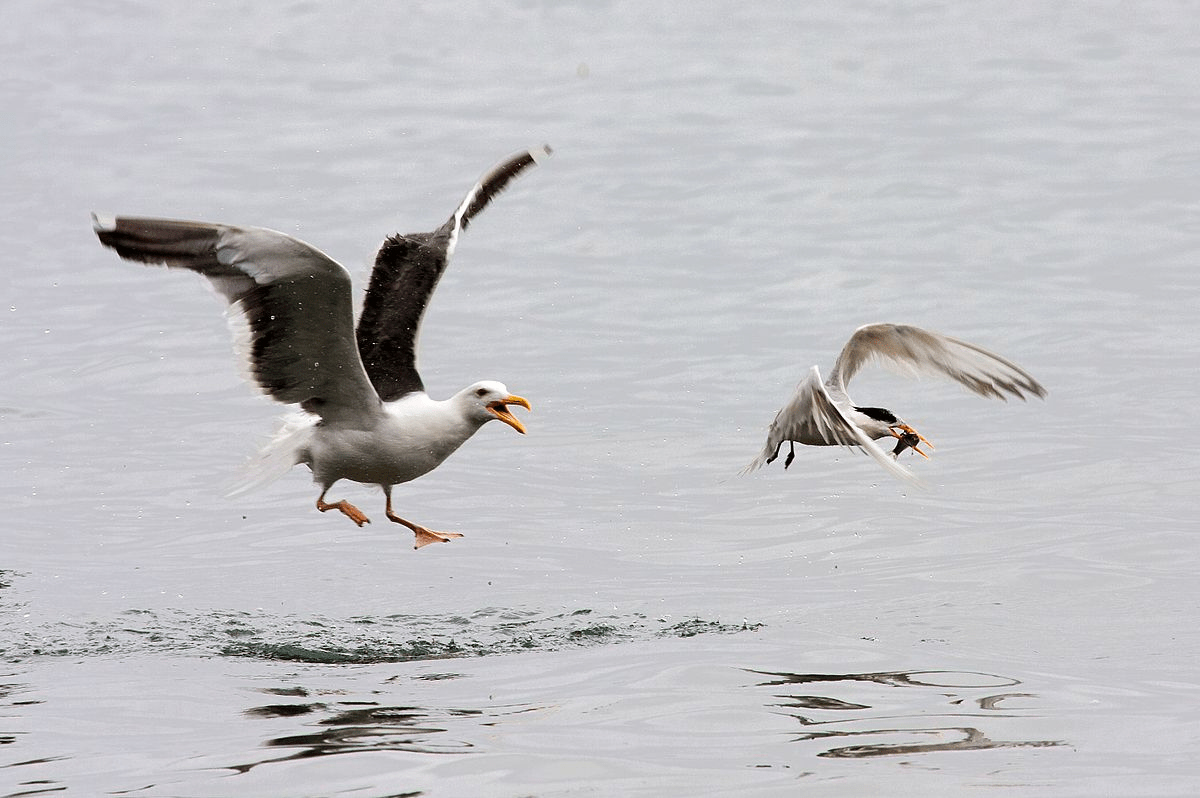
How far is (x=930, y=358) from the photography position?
36.5ft

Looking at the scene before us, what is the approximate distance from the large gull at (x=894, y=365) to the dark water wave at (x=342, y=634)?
4.29ft

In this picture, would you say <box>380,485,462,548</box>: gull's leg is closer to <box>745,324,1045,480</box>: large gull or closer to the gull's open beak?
the gull's open beak

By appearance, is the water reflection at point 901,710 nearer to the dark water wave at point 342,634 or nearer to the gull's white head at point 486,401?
the dark water wave at point 342,634

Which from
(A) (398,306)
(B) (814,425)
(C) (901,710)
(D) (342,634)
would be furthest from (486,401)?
(C) (901,710)

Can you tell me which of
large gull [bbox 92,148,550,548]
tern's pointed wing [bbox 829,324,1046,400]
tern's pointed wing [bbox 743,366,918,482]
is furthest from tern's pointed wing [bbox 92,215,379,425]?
tern's pointed wing [bbox 829,324,1046,400]

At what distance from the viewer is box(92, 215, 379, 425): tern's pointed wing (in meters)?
8.34

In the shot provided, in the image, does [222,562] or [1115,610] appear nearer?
[1115,610]

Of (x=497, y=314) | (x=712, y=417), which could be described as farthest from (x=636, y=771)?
(x=497, y=314)

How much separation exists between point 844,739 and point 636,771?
90 cm

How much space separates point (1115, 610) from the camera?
10.2 metres

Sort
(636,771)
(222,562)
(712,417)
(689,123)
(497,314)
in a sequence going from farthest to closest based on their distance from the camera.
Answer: (689,123)
(497,314)
(712,417)
(222,562)
(636,771)

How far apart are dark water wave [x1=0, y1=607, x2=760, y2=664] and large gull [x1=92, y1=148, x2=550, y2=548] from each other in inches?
30.5

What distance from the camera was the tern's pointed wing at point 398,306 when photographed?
10664mm

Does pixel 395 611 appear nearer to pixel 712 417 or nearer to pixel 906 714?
pixel 906 714
